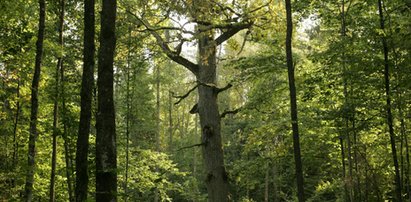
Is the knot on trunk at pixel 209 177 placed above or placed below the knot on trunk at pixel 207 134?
below

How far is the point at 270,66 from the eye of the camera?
9.95m

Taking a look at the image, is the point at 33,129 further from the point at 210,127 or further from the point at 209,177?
the point at 209,177

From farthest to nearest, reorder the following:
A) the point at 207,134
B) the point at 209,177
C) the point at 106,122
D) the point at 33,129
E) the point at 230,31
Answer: the point at 230,31 < the point at 207,134 < the point at 209,177 < the point at 33,129 < the point at 106,122

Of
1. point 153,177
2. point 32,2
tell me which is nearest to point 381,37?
point 32,2

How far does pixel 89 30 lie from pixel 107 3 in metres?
0.88

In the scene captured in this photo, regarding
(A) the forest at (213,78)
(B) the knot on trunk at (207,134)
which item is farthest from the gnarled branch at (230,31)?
(B) the knot on trunk at (207,134)

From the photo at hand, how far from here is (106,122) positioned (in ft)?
16.7

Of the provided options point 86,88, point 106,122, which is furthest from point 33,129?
point 106,122

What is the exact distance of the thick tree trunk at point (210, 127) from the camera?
9.38 meters

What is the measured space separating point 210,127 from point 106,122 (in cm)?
480

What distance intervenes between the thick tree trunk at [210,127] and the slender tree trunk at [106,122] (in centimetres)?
390

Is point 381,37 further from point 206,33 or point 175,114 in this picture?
point 175,114

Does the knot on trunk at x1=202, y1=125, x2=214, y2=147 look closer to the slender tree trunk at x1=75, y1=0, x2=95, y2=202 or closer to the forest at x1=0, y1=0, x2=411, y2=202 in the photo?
the forest at x1=0, y1=0, x2=411, y2=202

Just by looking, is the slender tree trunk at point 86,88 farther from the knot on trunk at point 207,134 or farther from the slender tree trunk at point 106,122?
the knot on trunk at point 207,134
